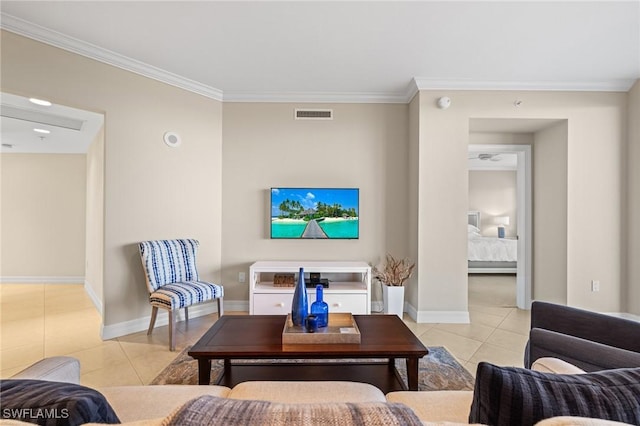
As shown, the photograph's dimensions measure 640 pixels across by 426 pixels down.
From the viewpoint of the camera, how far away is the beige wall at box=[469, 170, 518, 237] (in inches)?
323

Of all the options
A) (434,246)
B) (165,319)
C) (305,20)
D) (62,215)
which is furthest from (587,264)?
(62,215)

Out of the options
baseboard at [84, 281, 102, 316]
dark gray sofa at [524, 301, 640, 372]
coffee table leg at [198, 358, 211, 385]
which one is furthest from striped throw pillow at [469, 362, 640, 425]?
baseboard at [84, 281, 102, 316]

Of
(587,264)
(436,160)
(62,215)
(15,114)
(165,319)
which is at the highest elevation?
(15,114)

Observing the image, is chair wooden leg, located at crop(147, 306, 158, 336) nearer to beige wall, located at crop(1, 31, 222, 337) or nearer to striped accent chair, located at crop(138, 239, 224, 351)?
striped accent chair, located at crop(138, 239, 224, 351)

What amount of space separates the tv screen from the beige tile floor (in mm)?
1299

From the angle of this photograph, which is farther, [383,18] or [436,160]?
[436,160]

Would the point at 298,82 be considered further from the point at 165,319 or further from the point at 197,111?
the point at 165,319

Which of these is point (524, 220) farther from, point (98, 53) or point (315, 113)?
point (98, 53)

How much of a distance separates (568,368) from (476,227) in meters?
7.79

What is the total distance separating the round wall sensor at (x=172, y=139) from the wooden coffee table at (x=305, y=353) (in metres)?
2.24

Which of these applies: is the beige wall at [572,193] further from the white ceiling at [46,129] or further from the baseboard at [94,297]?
the baseboard at [94,297]

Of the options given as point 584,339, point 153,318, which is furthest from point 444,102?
point 153,318

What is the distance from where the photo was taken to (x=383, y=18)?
2410 mm

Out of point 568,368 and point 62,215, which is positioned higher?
point 62,215
